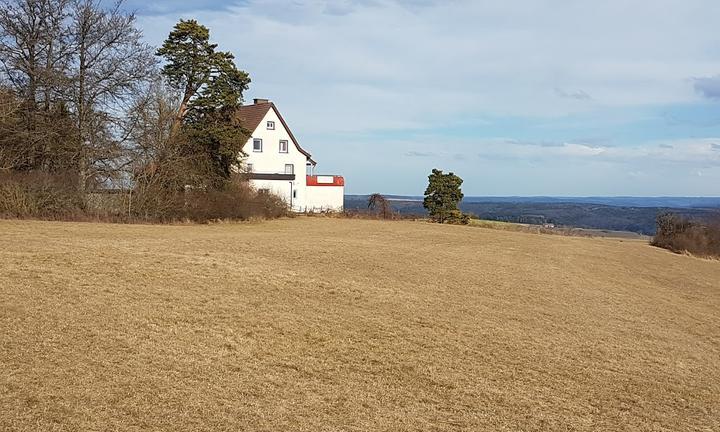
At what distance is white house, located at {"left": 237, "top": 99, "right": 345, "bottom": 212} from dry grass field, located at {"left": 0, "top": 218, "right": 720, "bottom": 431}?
32.7m

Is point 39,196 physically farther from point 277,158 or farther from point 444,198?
point 444,198

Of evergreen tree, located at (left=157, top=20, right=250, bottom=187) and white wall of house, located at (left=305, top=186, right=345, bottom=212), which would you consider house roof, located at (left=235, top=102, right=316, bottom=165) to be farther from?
evergreen tree, located at (left=157, top=20, right=250, bottom=187)

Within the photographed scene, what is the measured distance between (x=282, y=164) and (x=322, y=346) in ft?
145

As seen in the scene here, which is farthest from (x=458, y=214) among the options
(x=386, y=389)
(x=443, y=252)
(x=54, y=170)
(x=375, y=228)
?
(x=386, y=389)

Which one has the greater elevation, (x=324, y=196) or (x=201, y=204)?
(x=324, y=196)

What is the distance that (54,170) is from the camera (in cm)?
2973

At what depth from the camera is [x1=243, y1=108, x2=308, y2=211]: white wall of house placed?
51.7 m

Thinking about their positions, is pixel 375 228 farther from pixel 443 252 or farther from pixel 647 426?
pixel 647 426

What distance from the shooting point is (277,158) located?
2077 inches

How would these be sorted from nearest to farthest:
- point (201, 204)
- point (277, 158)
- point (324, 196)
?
point (201, 204) < point (277, 158) < point (324, 196)

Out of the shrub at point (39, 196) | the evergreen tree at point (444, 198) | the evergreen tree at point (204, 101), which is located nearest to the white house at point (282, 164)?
the evergreen tree at point (444, 198)

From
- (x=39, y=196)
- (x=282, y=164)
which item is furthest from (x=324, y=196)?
(x=39, y=196)

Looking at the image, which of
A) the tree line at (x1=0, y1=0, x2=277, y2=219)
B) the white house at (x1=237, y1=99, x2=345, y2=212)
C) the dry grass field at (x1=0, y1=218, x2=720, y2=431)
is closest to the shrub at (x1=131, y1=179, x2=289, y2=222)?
the tree line at (x1=0, y1=0, x2=277, y2=219)

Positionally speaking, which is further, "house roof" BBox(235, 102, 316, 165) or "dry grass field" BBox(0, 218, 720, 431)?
"house roof" BBox(235, 102, 316, 165)
